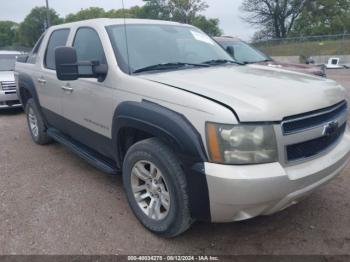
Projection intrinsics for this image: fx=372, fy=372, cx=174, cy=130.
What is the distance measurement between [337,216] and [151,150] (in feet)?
6.19

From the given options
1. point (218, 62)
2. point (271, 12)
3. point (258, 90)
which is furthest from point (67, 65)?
point (271, 12)

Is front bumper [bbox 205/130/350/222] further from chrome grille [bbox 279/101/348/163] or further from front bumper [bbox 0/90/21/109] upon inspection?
front bumper [bbox 0/90/21/109]

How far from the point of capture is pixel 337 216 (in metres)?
3.46

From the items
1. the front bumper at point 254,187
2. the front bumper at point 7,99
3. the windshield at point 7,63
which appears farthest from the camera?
the windshield at point 7,63

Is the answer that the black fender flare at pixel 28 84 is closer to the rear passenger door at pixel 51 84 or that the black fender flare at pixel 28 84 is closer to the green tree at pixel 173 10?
the rear passenger door at pixel 51 84

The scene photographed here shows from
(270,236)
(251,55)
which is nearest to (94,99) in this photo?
(270,236)

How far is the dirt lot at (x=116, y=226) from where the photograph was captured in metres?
3.06

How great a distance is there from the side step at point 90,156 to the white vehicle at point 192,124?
3cm

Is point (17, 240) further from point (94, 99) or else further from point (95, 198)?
point (94, 99)

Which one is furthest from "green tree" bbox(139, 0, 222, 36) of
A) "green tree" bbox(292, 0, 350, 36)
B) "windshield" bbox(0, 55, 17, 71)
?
"windshield" bbox(0, 55, 17, 71)

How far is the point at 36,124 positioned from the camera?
5.87m

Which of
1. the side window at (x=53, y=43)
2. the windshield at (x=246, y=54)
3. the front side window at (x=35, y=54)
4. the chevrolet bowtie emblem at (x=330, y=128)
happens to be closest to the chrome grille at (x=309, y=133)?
the chevrolet bowtie emblem at (x=330, y=128)

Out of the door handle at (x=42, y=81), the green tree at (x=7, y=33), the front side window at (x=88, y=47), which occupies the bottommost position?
the door handle at (x=42, y=81)

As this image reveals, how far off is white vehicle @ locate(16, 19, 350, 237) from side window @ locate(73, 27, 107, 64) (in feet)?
0.04
